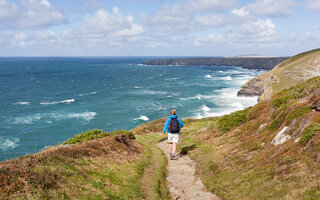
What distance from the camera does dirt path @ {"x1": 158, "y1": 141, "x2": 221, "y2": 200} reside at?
10461 millimetres

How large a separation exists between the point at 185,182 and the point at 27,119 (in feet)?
209

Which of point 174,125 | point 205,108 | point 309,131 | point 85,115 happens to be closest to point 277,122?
point 309,131

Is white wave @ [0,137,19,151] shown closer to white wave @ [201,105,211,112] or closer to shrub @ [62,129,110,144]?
shrub @ [62,129,110,144]

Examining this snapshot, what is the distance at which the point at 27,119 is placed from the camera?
64625 millimetres

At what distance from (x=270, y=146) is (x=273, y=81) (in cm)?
6441

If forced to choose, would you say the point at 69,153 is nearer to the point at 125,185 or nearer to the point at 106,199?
the point at 125,185

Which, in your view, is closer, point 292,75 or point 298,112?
point 298,112

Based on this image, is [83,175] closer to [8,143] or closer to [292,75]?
[8,143]

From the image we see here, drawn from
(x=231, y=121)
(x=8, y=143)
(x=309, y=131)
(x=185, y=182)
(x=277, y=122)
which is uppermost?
(x=309, y=131)

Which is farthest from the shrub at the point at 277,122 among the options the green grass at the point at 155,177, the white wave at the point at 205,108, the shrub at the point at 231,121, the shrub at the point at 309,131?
the white wave at the point at 205,108

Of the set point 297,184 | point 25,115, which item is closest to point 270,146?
point 297,184

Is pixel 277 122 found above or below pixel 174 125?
above

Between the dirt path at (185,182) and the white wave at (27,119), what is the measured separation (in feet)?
188

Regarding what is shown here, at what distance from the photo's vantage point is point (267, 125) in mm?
16062
